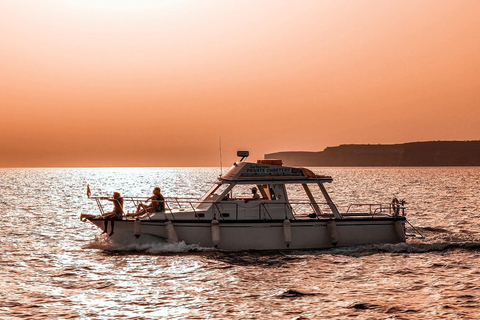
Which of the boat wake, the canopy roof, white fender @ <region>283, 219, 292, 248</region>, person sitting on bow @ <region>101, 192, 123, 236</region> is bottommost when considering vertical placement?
the boat wake

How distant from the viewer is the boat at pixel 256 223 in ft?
57.0

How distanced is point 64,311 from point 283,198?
8.91 metres

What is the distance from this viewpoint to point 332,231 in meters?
17.8

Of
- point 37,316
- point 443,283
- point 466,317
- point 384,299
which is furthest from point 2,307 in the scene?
point 443,283

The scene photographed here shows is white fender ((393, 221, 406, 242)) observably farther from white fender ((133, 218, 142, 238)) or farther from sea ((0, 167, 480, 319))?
white fender ((133, 218, 142, 238))

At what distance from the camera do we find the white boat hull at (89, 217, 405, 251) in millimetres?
17359

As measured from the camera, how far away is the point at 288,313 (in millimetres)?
11125

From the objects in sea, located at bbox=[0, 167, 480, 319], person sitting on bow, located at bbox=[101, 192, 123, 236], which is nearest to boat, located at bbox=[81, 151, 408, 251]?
person sitting on bow, located at bbox=[101, 192, 123, 236]

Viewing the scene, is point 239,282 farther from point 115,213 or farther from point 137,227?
point 115,213

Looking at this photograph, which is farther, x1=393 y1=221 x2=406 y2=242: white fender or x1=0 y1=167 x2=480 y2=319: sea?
x1=393 y1=221 x2=406 y2=242: white fender

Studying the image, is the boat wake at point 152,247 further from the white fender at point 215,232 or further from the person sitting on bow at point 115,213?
the person sitting on bow at point 115,213

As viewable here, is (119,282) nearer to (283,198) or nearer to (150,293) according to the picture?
(150,293)

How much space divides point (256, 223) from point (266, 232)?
469mm

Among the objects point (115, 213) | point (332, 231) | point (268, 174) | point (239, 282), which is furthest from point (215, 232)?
point (332, 231)
